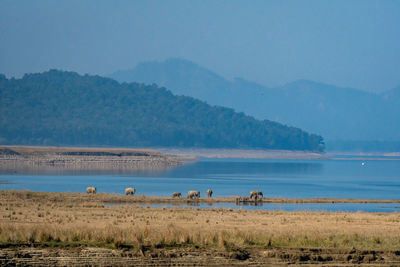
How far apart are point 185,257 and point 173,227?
4574 millimetres

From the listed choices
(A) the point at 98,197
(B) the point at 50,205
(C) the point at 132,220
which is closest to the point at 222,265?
(C) the point at 132,220

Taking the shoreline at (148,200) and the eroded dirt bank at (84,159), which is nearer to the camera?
the shoreline at (148,200)

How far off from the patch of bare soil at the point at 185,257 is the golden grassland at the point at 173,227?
0.63 meters

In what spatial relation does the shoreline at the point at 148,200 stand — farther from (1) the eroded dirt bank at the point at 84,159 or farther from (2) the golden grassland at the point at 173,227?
(1) the eroded dirt bank at the point at 84,159

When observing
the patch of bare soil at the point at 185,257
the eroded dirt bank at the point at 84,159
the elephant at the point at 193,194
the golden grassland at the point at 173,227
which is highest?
the eroded dirt bank at the point at 84,159

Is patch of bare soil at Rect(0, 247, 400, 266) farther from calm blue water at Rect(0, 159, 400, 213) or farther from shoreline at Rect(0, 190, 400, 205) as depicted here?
calm blue water at Rect(0, 159, 400, 213)

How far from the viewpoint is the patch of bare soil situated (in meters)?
18.0

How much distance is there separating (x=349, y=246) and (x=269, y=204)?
2287 cm

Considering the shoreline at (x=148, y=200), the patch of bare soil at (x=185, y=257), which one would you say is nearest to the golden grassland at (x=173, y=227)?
the shoreline at (x=148, y=200)

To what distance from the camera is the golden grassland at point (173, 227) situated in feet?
65.3

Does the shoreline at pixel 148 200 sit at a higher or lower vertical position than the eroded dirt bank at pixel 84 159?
lower

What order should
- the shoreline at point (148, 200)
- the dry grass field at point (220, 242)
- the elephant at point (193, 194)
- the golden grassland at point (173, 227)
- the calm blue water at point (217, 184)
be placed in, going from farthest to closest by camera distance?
the calm blue water at point (217, 184), the elephant at point (193, 194), the shoreline at point (148, 200), the golden grassland at point (173, 227), the dry grass field at point (220, 242)

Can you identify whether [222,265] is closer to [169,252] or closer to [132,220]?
[169,252]

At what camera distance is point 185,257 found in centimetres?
1861
